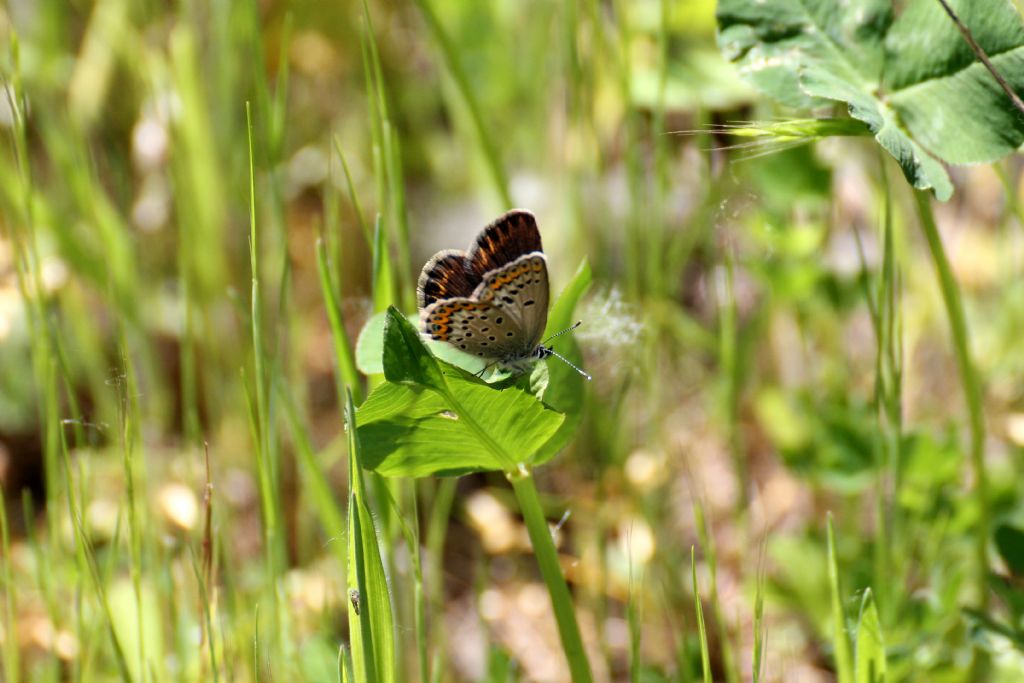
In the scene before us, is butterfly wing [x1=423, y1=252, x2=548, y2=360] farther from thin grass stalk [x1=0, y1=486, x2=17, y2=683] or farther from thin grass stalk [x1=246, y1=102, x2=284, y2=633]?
thin grass stalk [x1=0, y1=486, x2=17, y2=683]

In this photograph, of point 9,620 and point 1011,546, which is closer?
point 9,620

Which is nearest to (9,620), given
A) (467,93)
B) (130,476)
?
(130,476)

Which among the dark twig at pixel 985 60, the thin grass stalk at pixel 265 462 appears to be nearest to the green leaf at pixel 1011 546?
the dark twig at pixel 985 60

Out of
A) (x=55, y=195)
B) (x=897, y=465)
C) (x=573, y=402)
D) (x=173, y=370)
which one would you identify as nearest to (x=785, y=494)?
(x=897, y=465)

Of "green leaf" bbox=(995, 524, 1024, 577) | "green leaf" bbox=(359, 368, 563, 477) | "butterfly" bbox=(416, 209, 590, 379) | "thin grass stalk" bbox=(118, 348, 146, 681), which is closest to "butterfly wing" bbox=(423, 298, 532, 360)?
"butterfly" bbox=(416, 209, 590, 379)

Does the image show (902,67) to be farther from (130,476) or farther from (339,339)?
(130,476)

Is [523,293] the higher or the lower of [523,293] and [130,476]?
the higher

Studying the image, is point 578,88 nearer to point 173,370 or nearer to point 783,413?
point 783,413
